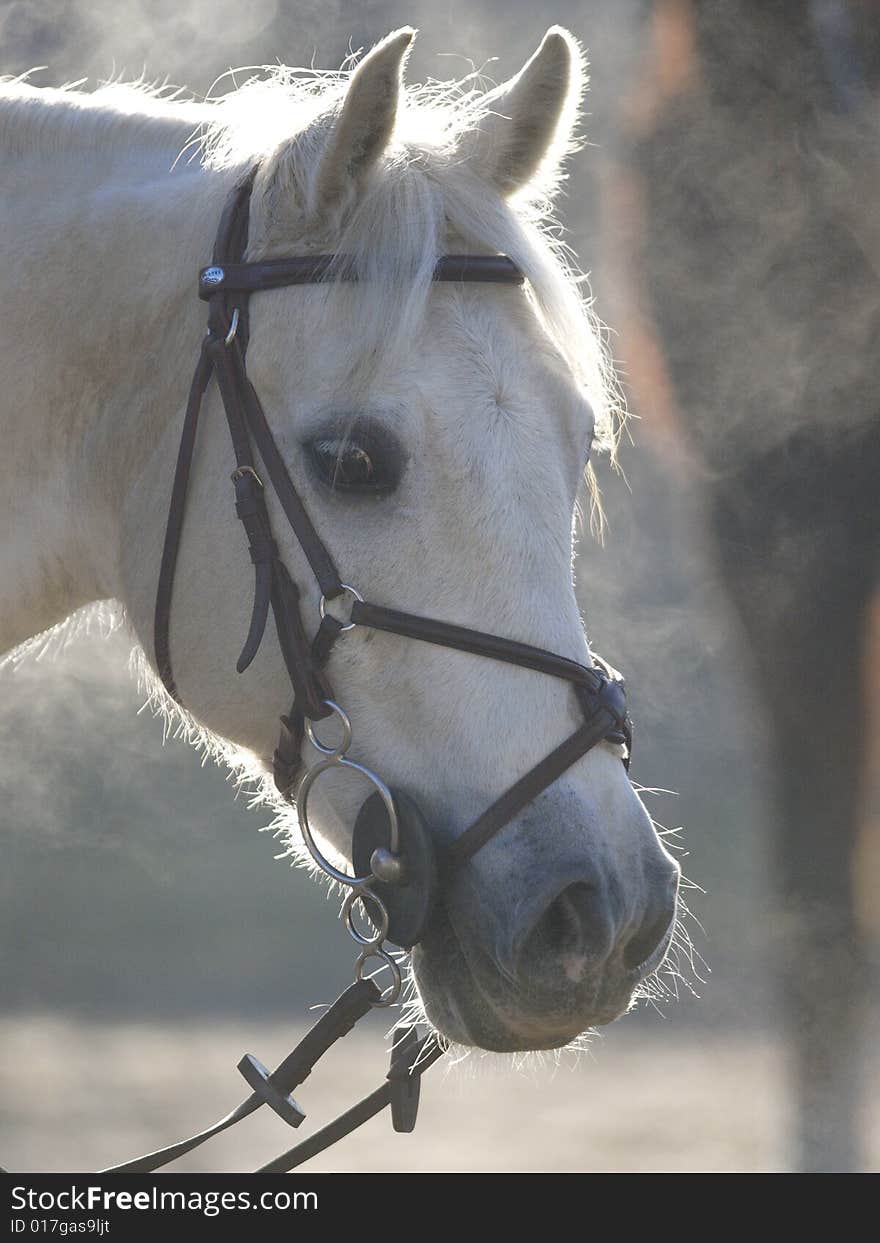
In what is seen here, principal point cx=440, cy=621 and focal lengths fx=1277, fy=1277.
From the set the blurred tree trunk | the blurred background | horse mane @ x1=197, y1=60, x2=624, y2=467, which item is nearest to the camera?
horse mane @ x1=197, y1=60, x2=624, y2=467

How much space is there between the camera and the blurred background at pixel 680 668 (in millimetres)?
4949

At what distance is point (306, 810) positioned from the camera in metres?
1.75

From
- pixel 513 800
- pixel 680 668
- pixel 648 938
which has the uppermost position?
pixel 513 800

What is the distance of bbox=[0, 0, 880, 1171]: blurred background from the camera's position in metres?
4.95

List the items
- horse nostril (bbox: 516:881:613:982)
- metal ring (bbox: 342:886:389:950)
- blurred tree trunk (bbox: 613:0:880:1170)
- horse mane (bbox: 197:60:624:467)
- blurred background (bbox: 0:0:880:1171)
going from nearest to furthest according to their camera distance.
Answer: horse nostril (bbox: 516:881:613:982) < metal ring (bbox: 342:886:389:950) < horse mane (bbox: 197:60:624:467) < blurred background (bbox: 0:0:880:1171) < blurred tree trunk (bbox: 613:0:880:1170)

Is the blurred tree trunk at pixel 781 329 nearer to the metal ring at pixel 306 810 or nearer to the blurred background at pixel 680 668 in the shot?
the blurred background at pixel 680 668

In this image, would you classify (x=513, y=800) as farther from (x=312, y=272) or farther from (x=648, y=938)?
(x=312, y=272)

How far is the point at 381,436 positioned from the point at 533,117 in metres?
0.71

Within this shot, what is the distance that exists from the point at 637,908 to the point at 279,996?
571cm

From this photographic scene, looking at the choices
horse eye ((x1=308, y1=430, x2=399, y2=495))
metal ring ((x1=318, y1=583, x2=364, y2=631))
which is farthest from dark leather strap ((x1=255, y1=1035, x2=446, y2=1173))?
horse eye ((x1=308, y1=430, x2=399, y2=495))

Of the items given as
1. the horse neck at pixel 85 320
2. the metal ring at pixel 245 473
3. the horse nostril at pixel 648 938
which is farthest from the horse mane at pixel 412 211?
the horse nostril at pixel 648 938

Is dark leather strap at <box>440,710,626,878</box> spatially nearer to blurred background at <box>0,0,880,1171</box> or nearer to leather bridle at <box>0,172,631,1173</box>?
leather bridle at <box>0,172,631,1173</box>

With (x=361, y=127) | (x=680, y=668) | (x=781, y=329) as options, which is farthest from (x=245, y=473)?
(x=680, y=668)

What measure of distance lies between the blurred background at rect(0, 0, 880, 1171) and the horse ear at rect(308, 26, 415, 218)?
275 centimetres
